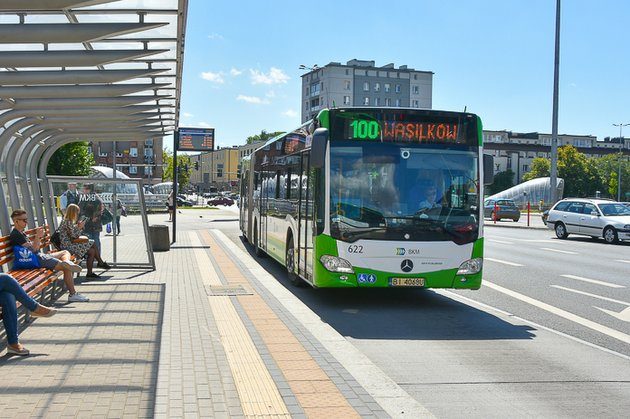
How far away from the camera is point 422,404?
5656 millimetres

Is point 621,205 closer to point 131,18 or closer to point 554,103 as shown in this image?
point 554,103

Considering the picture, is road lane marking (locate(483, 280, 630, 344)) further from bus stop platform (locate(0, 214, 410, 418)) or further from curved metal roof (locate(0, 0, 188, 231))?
curved metal roof (locate(0, 0, 188, 231))

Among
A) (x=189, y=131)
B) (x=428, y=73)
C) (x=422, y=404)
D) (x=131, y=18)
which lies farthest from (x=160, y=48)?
(x=428, y=73)

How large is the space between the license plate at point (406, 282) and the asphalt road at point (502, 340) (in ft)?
1.42

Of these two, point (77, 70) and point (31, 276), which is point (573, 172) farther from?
point (31, 276)

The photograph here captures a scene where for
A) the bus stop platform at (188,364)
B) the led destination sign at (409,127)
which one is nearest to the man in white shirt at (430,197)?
the led destination sign at (409,127)

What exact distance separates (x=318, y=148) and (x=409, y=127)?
5.12ft

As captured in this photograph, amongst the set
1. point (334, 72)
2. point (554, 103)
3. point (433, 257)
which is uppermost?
point (334, 72)

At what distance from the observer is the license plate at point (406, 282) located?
391 inches

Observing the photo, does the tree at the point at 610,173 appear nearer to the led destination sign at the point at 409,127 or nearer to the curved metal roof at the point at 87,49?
the led destination sign at the point at 409,127

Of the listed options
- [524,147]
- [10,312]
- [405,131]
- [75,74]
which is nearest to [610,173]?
[524,147]

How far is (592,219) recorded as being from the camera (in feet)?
87.4

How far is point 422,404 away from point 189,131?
29.0m

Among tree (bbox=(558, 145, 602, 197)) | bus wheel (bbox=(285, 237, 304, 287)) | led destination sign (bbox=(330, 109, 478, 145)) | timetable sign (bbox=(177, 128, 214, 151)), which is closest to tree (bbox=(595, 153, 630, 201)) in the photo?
tree (bbox=(558, 145, 602, 197))
